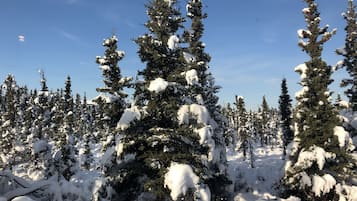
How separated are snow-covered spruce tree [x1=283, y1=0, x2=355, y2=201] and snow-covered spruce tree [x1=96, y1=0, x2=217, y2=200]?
36.2 ft

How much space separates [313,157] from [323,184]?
5.86ft

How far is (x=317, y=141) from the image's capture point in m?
23.4

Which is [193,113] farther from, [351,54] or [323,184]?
[351,54]

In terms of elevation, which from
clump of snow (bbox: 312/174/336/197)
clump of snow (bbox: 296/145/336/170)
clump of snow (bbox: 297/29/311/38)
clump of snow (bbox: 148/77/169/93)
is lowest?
clump of snow (bbox: 312/174/336/197)

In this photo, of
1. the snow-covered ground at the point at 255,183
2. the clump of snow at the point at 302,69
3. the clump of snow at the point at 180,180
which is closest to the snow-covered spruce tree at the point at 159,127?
the clump of snow at the point at 180,180

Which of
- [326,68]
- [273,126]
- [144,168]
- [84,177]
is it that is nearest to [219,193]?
[144,168]

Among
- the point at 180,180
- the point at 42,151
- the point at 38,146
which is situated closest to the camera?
the point at 180,180

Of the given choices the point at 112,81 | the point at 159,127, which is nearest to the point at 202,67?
the point at 112,81

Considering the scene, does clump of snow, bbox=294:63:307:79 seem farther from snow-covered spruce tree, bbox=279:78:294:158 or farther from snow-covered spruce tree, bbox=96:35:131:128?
snow-covered spruce tree, bbox=279:78:294:158

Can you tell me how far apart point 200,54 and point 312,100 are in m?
10.3

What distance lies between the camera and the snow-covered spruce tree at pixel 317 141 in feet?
73.4

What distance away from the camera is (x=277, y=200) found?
83.1 feet

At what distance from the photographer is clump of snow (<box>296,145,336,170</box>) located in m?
21.9

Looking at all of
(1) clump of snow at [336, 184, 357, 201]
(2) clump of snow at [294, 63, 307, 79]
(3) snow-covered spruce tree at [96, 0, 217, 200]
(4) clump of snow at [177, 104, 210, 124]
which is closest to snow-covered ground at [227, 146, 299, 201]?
(1) clump of snow at [336, 184, 357, 201]
